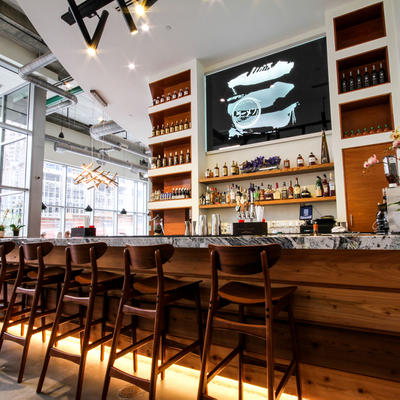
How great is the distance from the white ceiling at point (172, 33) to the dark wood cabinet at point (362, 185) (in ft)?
6.37

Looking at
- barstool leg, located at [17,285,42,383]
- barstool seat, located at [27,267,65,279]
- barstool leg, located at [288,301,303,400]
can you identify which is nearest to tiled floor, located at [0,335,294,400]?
barstool leg, located at [17,285,42,383]

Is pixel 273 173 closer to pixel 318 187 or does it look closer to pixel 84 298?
pixel 318 187

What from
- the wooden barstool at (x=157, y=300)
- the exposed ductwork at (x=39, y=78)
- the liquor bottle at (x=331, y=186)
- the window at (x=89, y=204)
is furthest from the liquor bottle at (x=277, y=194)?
the window at (x=89, y=204)

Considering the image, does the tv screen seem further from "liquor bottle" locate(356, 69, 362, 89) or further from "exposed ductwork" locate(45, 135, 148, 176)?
"exposed ductwork" locate(45, 135, 148, 176)

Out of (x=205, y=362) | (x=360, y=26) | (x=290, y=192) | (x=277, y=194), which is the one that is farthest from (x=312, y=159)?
(x=205, y=362)

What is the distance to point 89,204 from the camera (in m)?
11.9

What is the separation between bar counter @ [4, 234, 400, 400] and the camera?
151cm

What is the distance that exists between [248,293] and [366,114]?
10.4ft

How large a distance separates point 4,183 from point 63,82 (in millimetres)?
2668

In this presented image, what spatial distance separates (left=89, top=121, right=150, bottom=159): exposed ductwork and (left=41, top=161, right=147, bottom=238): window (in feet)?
7.57

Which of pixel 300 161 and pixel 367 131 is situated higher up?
pixel 367 131

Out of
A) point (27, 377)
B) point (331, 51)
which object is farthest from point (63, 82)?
point (27, 377)

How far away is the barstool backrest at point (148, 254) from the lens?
1.67m

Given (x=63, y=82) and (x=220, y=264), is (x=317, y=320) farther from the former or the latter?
(x=63, y=82)
